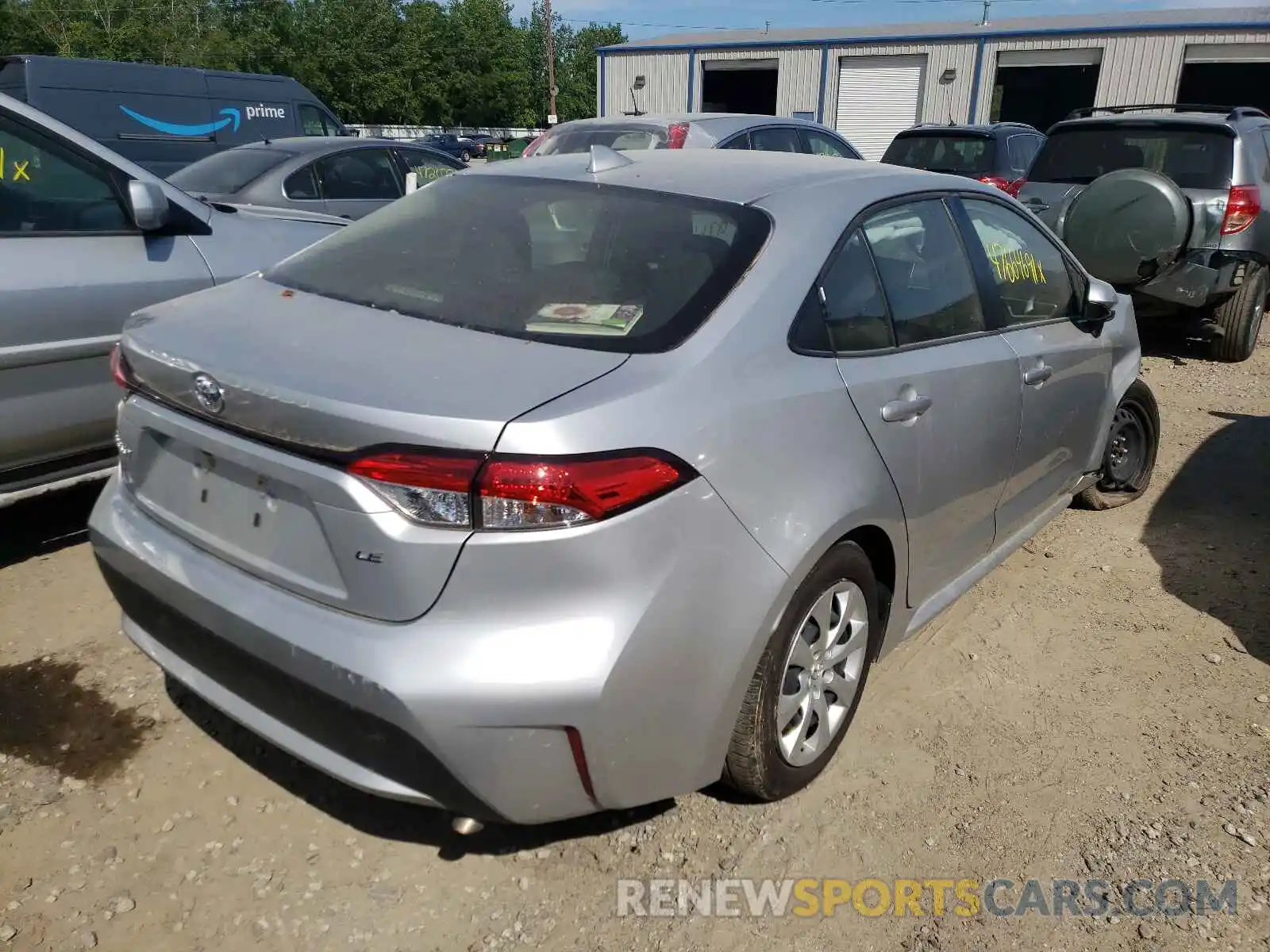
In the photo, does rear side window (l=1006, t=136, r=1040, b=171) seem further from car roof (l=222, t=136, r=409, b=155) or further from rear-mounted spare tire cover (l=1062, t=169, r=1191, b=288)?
car roof (l=222, t=136, r=409, b=155)

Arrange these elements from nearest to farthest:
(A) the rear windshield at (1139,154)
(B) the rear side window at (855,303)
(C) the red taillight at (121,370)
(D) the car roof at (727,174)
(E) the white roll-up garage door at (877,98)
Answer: (C) the red taillight at (121,370), (B) the rear side window at (855,303), (D) the car roof at (727,174), (A) the rear windshield at (1139,154), (E) the white roll-up garage door at (877,98)

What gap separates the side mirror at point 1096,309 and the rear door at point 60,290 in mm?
3607

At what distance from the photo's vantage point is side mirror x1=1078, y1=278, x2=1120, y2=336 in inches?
146

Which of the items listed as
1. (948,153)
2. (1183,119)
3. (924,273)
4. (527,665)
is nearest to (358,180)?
(1183,119)

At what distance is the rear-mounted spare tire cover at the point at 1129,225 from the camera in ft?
20.0

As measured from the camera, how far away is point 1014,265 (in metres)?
3.42

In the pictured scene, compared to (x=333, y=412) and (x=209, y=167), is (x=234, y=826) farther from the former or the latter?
(x=209, y=167)

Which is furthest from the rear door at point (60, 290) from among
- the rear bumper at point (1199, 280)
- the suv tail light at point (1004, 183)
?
the suv tail light at point (1004, 183)

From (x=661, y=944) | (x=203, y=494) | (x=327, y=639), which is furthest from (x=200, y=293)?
(x=661, y=944)

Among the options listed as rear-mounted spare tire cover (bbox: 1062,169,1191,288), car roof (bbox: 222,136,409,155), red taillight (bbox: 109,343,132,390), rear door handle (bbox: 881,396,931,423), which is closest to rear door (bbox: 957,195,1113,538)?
rear door handle (bbox: 881,396,931,423)

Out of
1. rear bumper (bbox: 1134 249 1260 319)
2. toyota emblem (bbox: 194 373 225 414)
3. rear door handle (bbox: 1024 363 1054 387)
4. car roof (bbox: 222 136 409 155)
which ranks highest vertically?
car roof (bbox: 222 136 409 155)

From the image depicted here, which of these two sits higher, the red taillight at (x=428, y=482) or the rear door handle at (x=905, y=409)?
the red taillight at (x=428, y=482)

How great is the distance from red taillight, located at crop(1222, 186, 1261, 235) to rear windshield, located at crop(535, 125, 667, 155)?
13.6ft

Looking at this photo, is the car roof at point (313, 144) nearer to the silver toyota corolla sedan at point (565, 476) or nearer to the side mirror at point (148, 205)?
the side mirror at point (148, 205)
